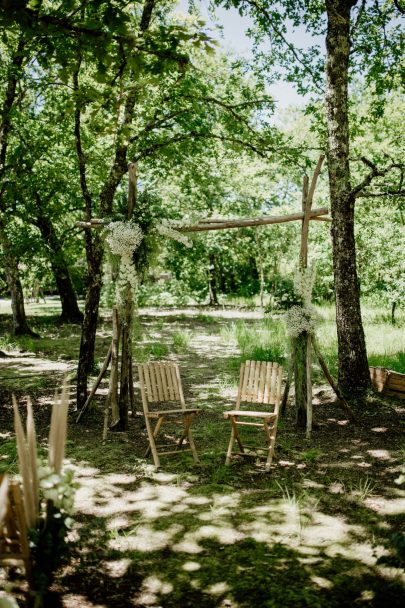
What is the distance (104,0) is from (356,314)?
18.1 ft

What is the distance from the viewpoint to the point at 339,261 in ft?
25.3

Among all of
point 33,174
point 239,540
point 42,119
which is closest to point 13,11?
point 239,540

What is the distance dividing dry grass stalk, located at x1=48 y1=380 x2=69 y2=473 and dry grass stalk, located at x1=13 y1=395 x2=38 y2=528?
5.5 inches

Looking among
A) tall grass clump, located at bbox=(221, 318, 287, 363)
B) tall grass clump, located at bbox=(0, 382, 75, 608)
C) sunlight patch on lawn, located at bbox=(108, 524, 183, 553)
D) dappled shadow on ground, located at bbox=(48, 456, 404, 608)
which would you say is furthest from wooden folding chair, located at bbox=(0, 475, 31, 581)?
tall grass clump, located at bbox=(221, 318, 287, 363)

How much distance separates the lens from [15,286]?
13430 millimetres

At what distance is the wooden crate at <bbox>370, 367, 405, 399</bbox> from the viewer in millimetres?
7832

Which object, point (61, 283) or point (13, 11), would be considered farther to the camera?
point (61, 283)

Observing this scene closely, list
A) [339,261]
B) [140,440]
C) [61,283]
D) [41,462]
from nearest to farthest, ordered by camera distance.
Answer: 1. [41,462]
2. [140,440]
3. [339,261]
4. [61,283]

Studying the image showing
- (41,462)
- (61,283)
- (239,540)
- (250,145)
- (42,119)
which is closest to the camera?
(239,540)

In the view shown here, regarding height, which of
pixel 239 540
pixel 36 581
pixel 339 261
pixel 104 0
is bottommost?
pixel 239 540

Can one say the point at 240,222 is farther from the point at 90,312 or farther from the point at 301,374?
the point at 90,312

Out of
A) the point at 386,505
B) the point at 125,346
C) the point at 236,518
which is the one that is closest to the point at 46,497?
the point at 236,518

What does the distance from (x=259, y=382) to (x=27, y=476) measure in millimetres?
3887

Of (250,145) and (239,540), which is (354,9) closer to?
(250,145)
